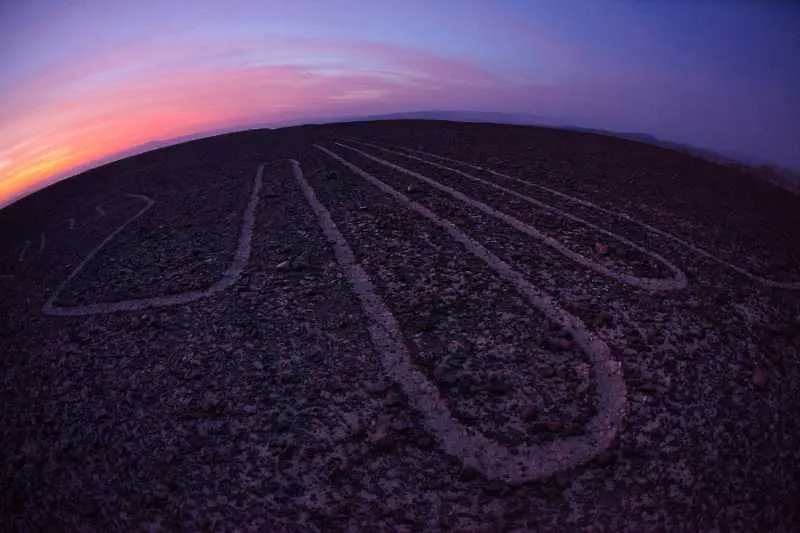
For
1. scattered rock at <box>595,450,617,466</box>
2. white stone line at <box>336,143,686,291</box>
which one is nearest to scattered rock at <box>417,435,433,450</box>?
scattered rock at <box>595,450,617,466</box>

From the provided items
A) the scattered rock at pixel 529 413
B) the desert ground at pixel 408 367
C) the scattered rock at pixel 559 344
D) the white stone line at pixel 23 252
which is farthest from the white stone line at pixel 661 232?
the white stone line at pixel 23 252

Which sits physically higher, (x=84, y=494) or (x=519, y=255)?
(x=519, y=255)

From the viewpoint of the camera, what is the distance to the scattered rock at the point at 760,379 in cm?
465

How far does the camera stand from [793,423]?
14.2 feet

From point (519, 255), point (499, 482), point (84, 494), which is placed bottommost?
point (499, 482)

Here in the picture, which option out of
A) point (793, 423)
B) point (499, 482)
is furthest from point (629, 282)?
point (499, 482)

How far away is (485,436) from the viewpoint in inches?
156

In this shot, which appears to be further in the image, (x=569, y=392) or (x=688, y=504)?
(x=569, y=392)

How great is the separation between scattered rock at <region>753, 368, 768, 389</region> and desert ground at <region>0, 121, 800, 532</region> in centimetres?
3

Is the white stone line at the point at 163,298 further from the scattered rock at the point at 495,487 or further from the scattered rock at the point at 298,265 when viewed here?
the scattered rock at the point at 495,487

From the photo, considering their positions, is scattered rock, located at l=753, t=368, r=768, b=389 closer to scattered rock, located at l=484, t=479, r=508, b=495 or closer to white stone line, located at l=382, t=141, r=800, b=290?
white stone line, located at l=382, t=141, r=800, b=290

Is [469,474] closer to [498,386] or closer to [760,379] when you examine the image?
[498,386]

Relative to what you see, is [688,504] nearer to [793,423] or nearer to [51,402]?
[793,423]

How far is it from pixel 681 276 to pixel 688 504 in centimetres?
350
